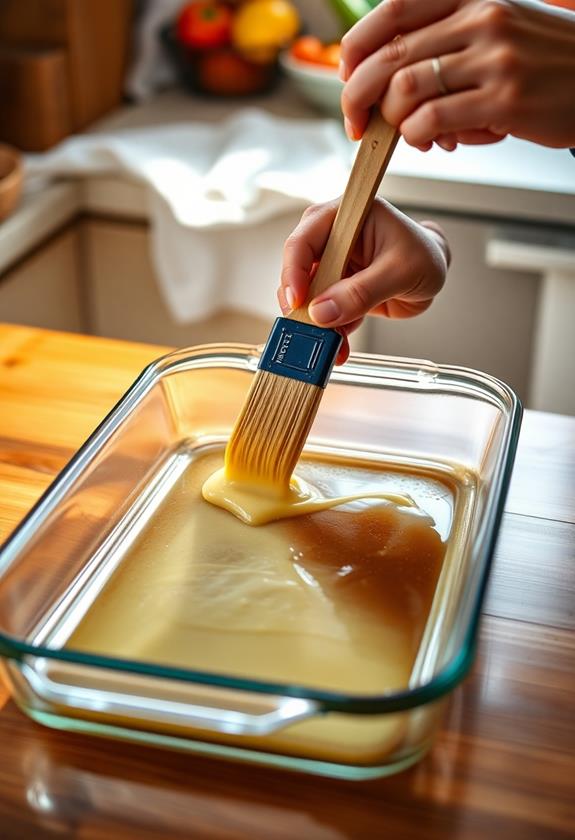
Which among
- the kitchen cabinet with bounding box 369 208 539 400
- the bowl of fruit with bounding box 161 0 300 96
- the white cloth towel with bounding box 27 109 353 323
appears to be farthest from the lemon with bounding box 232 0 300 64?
the kitchen cabinet with bounding box 369 208 539 400

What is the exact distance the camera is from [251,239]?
153 cm

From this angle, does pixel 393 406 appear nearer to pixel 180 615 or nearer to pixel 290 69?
pixel 180 615

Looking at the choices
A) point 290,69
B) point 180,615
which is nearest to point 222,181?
point 290,69

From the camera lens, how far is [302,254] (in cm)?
78

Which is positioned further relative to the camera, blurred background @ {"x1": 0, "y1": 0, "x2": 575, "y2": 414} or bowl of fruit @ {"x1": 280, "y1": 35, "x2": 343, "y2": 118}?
bowl of fruit @ {"x1": 280, "y1": 35, "x2": 343, "y2": 118}

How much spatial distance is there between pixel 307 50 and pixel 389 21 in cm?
105

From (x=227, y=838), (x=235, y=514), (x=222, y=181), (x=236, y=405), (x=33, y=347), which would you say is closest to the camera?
(x=227, y=838)

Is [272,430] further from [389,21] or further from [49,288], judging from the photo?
[49,288]

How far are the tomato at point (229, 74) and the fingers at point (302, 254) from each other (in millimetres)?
1058

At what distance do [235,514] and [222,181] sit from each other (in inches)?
33.2

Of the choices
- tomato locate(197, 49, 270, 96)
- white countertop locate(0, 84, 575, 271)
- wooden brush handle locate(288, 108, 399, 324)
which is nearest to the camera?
wooden brush handle locate(288, 108, 399, 324)

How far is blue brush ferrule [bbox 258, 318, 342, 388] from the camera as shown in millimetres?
722

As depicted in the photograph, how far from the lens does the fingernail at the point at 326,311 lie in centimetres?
72

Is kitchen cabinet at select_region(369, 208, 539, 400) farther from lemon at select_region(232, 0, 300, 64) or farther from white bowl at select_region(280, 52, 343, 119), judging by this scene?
lemon at select_region(232, 0, 300, 64)
